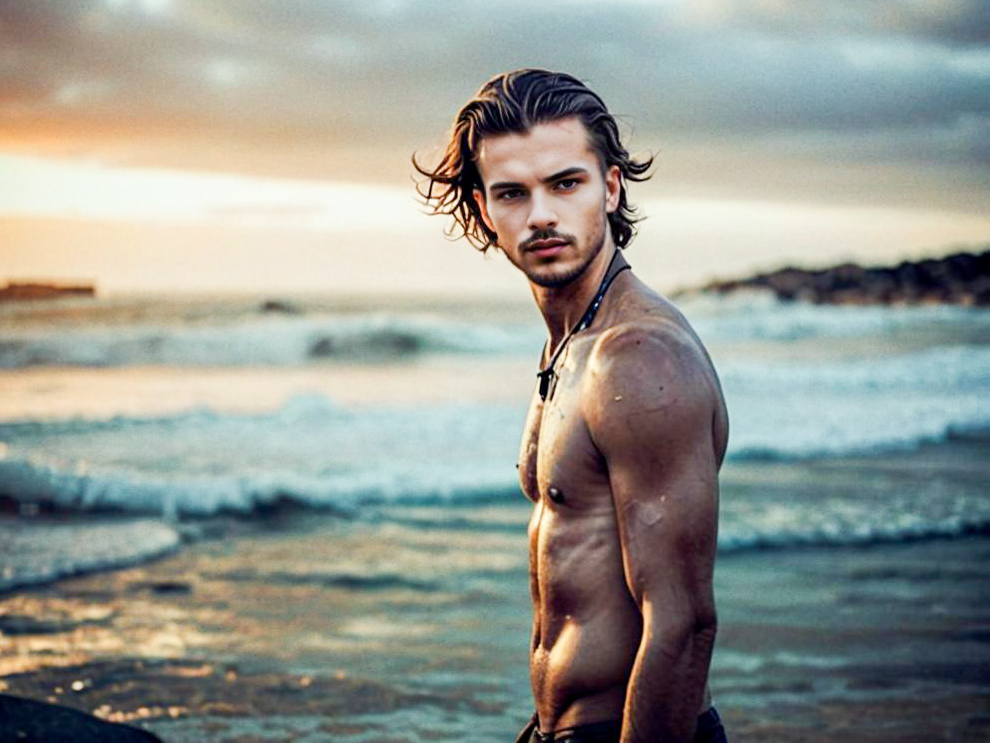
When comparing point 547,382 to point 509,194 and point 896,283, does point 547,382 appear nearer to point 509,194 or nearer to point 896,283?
point 509,194

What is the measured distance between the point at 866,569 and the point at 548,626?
593 centimetres

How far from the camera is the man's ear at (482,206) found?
101 inches

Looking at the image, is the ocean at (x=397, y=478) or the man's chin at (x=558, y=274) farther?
the ocean at (x=397, y=478)

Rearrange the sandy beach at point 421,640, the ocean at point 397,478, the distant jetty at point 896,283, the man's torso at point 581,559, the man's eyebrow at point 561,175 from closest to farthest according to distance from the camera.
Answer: the man's torso at point 581,559 < the man's eyebrow at point 561,175 < the sandy beach at point 421,640 < the ocean at point 397,478 < the distant jetty at point 896,283

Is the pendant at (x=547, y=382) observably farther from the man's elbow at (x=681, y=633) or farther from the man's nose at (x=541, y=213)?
the man's elbow at (x=681, y=633)

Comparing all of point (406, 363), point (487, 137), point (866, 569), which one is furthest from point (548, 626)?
point (406, 363)

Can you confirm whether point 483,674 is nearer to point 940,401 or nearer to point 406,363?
point 940,401

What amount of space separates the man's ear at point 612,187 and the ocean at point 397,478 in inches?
128

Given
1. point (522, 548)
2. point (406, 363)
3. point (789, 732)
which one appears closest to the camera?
point (789, 732)

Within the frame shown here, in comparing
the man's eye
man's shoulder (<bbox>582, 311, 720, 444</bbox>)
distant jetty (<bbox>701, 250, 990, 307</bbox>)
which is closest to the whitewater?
the man's eye

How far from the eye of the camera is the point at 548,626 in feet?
7.78

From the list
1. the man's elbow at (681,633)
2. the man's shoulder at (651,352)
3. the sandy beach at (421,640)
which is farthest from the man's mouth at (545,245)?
the sandy beach at (421,640)

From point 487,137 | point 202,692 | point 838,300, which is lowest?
point 202,692

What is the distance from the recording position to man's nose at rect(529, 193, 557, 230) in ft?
→ 7.55
